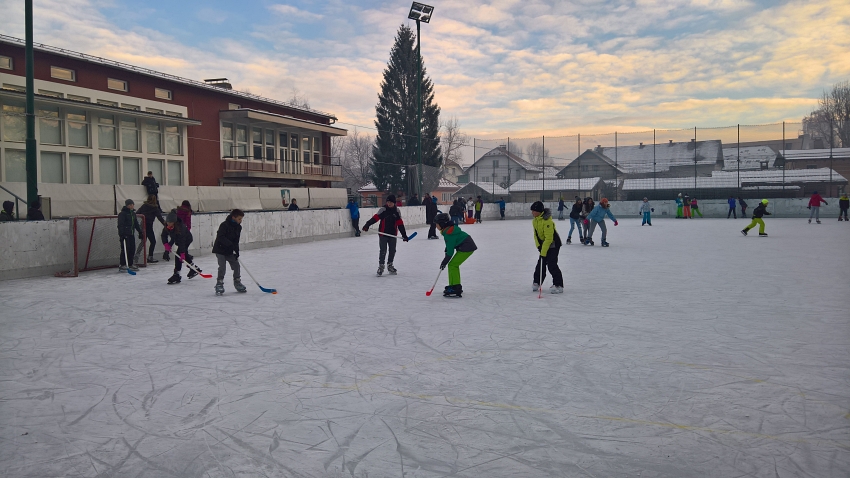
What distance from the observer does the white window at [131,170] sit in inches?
1083

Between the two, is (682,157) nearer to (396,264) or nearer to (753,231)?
(753,231)

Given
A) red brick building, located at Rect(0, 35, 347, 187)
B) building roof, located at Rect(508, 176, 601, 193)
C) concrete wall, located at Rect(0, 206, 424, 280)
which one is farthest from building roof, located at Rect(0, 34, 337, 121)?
building roof, located at Rect(508, 176, 601, 193)

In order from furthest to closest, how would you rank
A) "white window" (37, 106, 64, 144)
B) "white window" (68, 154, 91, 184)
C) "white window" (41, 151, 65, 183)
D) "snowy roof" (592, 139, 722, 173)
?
"snowy roof" (592, 139, 722, 173), "white window" (68, 154, 91, 184), "white window" (41, 151, 65, 183), "white window" (37, 106, 64, 144)

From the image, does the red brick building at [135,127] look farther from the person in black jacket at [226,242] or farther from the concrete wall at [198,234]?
the person in black jacket at [226,242]

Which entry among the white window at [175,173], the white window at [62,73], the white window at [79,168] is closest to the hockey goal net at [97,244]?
the white window at [79,168]

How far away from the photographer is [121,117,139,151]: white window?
89.4ft

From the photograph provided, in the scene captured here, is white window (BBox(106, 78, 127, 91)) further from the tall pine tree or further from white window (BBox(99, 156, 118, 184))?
the tall pine tree

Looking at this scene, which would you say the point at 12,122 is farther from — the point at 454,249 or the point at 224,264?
the point at 454,249

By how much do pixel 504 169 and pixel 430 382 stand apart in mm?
42741

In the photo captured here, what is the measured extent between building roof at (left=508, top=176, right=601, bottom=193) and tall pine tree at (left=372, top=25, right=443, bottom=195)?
10366 millimetres

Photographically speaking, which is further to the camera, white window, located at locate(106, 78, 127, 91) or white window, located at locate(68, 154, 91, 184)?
white window, located at locate(106, 78, 127, 91)

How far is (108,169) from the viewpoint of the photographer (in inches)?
1051

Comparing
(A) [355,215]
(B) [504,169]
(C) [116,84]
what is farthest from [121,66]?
(B) [504,169]

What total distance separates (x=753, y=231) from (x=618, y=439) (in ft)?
76.0
